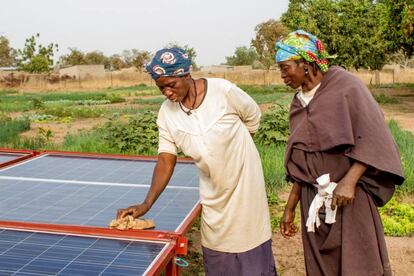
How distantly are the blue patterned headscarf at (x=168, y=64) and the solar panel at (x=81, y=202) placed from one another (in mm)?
923

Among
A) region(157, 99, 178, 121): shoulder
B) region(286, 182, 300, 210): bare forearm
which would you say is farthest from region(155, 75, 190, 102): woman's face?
region(286, 182, 300, 210): bare forearm

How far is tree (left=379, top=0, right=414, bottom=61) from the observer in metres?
17.9

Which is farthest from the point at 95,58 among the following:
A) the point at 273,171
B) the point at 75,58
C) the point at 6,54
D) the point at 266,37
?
the point at 273,171

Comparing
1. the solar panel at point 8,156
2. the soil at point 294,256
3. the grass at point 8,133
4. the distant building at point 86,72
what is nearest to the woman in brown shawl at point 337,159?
the soil at point 294,256

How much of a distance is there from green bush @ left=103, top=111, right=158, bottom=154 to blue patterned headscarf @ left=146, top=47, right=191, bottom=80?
20.0ft

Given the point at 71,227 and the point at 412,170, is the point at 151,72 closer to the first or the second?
the point at 71,227

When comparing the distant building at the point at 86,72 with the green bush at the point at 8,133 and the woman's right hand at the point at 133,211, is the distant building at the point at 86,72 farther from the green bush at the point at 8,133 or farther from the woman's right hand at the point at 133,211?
the woman's right hand at the point at 133,211

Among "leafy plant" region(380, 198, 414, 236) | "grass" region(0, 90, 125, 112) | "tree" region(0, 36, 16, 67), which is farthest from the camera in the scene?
Answer: "tree" region(0, 36, 16, 67)

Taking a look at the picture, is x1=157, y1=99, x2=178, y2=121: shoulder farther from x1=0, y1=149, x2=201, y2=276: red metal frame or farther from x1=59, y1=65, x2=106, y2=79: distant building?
x1=59, y1=65, x2=106, y2=79: distant building

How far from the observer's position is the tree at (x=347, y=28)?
2817 centimetres

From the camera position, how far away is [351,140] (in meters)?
2.63

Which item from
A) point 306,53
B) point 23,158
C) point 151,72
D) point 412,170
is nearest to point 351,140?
point 306,53

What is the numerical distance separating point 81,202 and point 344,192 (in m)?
1.86

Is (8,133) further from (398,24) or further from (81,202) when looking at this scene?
(398,24)
